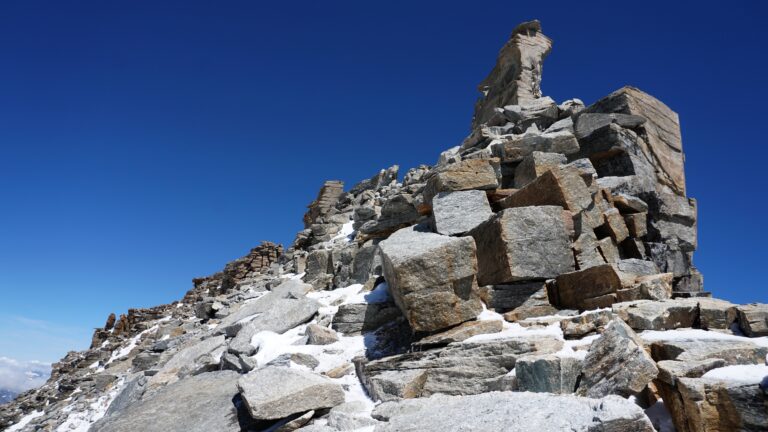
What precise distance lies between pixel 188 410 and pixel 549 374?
19.4 feet

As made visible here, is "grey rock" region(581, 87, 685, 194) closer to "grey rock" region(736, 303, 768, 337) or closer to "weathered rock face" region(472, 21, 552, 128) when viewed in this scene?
"grey rock" region(736, 303, 768, 337)

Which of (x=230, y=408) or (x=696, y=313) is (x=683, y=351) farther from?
(x=230, y=408)

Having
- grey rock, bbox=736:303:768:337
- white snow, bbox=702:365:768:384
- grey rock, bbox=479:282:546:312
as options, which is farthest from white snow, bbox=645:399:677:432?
grey rock, bbox=479:282:546:312

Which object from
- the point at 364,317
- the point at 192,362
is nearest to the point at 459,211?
the point at 364,317

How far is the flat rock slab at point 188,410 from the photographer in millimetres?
6762

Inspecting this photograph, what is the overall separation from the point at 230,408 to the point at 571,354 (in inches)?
207

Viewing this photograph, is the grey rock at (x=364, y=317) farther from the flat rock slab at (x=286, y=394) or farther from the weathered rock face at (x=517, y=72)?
the weathered rock face at (x=517, y=72)

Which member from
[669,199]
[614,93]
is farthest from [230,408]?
[614,93]

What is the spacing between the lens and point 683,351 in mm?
5023

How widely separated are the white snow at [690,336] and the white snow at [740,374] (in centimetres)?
105

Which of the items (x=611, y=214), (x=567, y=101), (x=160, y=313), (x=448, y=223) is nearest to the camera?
(x=448, y=223)

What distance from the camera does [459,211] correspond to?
9.27 meters

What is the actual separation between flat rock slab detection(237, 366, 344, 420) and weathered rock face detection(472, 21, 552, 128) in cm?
2281

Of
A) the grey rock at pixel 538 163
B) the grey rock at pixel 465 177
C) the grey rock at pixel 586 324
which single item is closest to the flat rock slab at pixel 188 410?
the grey rock at pixel 586 324
